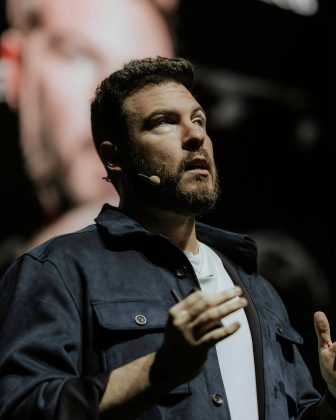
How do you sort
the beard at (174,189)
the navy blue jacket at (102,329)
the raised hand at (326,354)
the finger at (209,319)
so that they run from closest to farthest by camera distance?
the finger at (209,319), the navy blue jacket at (102,329), the raised hand at (326,354), the beard at (174,189)

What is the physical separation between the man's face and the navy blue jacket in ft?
0.34

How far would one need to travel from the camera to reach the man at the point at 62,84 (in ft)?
7.42

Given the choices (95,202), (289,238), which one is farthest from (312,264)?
(95,202)

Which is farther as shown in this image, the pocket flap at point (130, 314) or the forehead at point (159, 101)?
the forehead at point (159, 101)

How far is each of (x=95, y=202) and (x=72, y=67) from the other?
16.7 inches

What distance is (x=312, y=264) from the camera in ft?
8.94

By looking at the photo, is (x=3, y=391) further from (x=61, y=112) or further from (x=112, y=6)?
(x=112, y=6)

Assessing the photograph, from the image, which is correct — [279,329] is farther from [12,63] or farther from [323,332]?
[12,63]

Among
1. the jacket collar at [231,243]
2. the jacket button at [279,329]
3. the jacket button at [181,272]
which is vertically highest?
the jacket button at [181,272]

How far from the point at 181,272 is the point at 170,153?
10.3 inches

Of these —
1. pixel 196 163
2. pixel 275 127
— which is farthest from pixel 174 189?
pixel 275 127

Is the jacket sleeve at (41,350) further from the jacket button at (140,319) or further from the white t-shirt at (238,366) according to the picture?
the white t-shirt at (238,366)

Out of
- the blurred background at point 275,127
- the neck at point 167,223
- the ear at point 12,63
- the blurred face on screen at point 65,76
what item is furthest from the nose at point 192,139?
the blurred background at point 275,127

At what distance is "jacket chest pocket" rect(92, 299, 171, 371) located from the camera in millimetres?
1411
